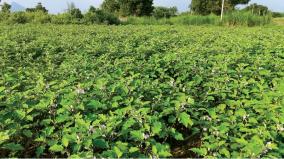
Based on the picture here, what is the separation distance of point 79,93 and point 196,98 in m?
1.36

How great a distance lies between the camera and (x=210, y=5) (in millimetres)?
45250

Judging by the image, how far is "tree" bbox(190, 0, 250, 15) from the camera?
44.4m

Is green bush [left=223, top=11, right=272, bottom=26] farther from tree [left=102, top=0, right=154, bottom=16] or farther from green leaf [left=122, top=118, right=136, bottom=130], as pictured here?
green leaf [left=122, top=118, right=136, bottom=130]

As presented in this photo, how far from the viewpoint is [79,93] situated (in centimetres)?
341

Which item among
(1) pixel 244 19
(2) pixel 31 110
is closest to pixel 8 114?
(2) pixel 31 110

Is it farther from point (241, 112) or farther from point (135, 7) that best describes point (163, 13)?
point (241, 112)

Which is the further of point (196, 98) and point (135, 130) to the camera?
point (196, 98)

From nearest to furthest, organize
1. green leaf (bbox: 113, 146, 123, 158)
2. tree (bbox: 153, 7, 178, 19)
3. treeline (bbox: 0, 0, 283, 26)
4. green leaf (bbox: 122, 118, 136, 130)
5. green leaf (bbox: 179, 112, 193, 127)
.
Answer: green leaf (bbox: 113, 146, 123, 158) → green leaf (bbox: 122, 118, 136, 130) → green leaf (bbox: 179, 112, 193, 127) → treeline (bbox: 0, 0, 283, 26) → tree (bbox: 153, 7, 178, 19)

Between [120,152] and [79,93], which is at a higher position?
[79,93]

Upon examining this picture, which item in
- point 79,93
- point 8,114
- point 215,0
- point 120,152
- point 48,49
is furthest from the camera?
point 215,0

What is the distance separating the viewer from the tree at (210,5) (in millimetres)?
44406

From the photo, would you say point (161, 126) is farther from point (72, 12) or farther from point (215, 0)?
point (215, 0)

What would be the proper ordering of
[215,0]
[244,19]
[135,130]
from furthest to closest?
[215,0] < [244,19] < [135,130]

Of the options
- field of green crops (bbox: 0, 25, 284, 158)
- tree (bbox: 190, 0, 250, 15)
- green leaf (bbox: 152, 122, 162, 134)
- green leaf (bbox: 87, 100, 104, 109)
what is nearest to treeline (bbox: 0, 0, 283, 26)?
tree (bbox: 190, 0, 250, 15)
